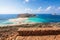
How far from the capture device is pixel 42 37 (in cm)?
144

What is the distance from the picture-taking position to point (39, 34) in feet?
5.03

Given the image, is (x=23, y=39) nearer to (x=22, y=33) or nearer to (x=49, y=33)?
(x=22, y=33)

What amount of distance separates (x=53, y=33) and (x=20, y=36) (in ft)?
1.39

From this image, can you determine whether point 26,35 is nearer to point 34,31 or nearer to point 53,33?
point 34,31

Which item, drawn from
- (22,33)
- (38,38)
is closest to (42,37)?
(38,38)

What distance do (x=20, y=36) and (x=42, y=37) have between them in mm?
267

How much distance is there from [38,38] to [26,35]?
181 mm

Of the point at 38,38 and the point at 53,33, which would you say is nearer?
the point at 38,38

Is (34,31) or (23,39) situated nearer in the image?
(23,39)

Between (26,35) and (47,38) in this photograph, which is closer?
(47,38)

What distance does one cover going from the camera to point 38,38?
141cm

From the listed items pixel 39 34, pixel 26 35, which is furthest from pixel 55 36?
pixel 26 35

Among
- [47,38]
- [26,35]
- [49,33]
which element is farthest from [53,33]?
[26,35]

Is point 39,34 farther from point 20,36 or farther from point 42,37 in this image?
point 20,36
